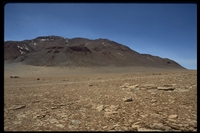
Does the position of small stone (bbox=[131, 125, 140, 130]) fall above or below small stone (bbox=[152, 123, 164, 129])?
below

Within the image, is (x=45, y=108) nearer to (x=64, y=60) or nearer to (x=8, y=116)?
(x=8, y=116)

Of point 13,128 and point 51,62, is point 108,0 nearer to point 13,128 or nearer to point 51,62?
point 13,128

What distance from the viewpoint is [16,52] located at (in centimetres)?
9762

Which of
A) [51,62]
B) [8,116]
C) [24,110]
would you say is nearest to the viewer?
[8,116]

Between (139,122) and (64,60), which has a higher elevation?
(64,60)

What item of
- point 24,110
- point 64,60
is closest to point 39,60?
point 64,60

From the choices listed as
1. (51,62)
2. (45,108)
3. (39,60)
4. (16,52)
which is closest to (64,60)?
(51,62)

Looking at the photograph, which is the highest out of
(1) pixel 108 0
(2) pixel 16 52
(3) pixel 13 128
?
(2) pixel 16 52

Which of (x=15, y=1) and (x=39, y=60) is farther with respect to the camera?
(x=39, y=60)

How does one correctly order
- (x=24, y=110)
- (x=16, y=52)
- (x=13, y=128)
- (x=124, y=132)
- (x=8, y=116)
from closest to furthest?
(x=124, y=132) → (x=13, y=128) → (x=8, y=116) → (x=24, y=110) → (x=16, y=52)

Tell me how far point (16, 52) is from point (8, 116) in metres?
109

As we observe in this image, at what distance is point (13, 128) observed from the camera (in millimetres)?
3553

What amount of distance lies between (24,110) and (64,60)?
66.4 m

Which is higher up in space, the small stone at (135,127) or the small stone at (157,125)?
the small stone at (157,125)
